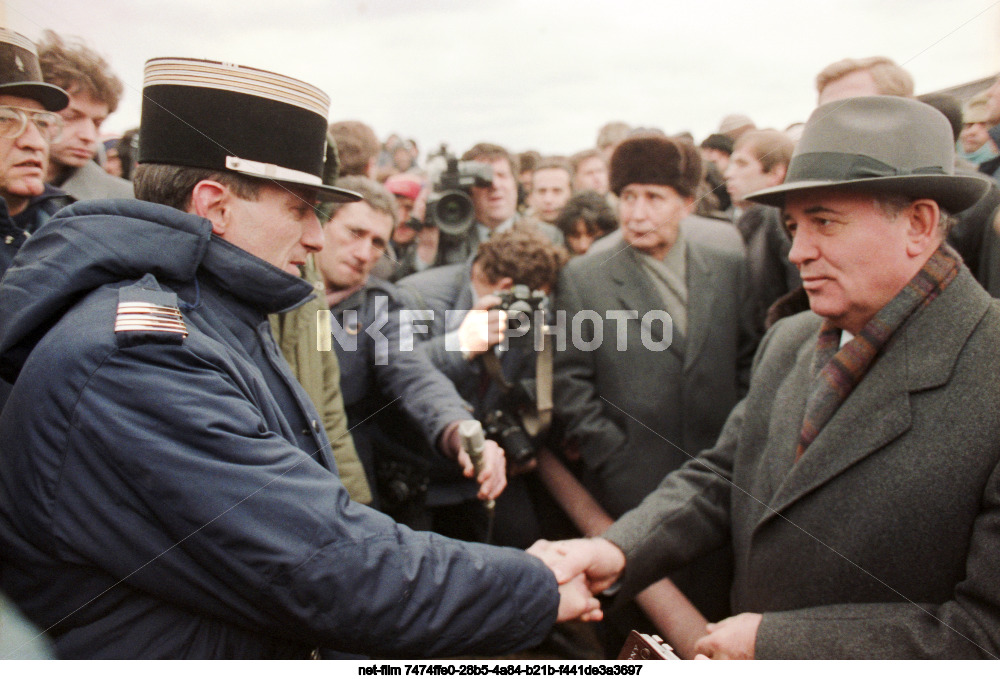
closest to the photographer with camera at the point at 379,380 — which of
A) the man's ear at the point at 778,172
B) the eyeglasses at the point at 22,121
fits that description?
the eyeglasses at the point at 22,121

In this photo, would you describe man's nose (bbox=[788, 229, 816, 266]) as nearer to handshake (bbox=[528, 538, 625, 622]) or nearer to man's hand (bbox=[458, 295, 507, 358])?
handshake (bbox=[528, 538, 625, 622])

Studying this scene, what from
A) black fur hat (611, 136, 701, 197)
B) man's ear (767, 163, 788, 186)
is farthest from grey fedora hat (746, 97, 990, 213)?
black fur hat (611, 136, 701, 197)

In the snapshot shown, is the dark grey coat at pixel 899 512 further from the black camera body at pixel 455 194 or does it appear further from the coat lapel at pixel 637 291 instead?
the black camera body at pixel 455 194

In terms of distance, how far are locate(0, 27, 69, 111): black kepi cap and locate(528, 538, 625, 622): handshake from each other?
142 cm

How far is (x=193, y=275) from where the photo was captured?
1.20 meters

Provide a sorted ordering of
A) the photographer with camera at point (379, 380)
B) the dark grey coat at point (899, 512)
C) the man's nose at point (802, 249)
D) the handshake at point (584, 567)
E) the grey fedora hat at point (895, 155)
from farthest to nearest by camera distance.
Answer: the photographer with camera at point (379, 380)
the handshake at point (584, 567)
the man's nose at point (802, 249)
the grey fedora hat at point (895, 155)
the dark grey coat at point (899, 512)

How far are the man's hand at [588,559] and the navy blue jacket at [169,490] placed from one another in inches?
17.6

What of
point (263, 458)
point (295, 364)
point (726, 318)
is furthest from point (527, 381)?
point (263, 458)

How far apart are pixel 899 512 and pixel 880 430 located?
16 centimetres

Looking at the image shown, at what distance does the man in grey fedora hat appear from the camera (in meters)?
1.24

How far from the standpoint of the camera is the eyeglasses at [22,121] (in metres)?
1.28

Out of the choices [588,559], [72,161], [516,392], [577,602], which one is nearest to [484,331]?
[516,392]

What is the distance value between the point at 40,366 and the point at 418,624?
74cm

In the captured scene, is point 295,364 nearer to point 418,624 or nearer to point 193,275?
point 193,275
